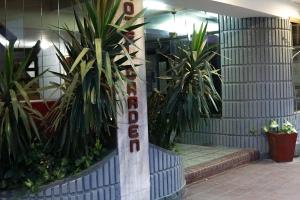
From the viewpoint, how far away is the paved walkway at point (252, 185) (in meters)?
5.32

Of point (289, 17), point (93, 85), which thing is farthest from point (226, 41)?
point (93, 85)

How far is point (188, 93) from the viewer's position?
4816mm

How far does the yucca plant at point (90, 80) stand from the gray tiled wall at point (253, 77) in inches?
154

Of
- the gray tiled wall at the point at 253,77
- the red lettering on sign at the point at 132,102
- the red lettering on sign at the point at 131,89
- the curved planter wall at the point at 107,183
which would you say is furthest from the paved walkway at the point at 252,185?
the red lettering on sign at the point at 131,89

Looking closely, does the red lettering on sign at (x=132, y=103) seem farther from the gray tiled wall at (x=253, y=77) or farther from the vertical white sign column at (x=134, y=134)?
the gray tiled wall at (x=253, y=77)

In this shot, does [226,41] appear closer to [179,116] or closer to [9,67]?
[179,116]

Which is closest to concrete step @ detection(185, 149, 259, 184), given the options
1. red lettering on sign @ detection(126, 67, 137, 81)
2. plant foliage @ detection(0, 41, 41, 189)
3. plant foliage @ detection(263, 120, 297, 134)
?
plant foliage @ detection(263, 120, 297, 134)

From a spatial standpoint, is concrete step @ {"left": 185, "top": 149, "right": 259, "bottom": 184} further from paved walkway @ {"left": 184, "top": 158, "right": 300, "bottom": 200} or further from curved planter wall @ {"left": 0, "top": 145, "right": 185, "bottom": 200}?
curved planter wall @ {"left": 0, "top": 145, "right": 185, "bottom": 200}

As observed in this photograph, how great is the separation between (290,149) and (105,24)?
4.63 metres

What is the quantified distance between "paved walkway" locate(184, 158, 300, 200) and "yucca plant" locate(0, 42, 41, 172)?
7.50 feet

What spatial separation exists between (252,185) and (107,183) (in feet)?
8.13

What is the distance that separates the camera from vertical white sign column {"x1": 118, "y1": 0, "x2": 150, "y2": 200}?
4.31 metres

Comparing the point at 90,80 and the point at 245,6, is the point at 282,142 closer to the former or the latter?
the point at 245,6

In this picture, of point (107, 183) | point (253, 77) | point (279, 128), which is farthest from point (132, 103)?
point (279, 128)
